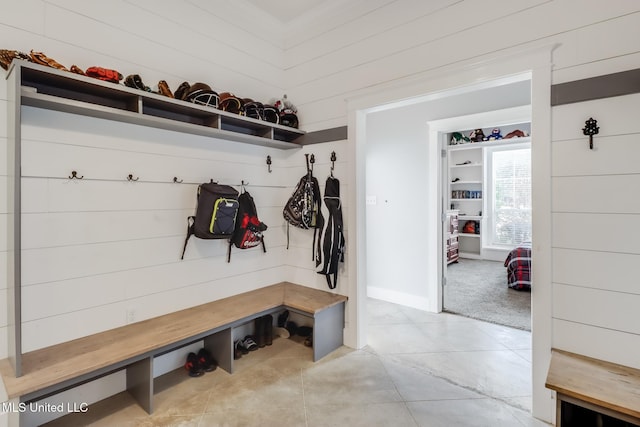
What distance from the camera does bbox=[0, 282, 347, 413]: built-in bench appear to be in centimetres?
161

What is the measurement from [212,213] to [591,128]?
2485 millimetres

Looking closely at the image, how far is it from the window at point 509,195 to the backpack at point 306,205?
544 centimetres

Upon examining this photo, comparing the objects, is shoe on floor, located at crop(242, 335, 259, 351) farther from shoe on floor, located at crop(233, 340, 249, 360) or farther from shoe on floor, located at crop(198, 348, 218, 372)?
shoe on floor, located at crop(198, 348, 218, 372)

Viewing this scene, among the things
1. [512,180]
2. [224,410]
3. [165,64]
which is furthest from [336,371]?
[512,180]

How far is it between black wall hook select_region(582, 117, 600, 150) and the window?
210 inches

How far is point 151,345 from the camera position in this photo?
1927mm

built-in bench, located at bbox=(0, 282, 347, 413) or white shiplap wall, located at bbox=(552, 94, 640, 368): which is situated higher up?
white shiplap wall, located at bbox=(552, 94, 640, 368)

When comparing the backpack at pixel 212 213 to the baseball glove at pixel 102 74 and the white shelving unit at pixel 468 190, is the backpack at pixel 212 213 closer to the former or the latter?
the baseball glove at pixel 102 74

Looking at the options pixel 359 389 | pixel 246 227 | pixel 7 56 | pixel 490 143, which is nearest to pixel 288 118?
pixel 246 227

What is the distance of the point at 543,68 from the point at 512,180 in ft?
18.1

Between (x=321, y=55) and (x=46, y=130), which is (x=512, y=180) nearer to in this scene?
(x=321, y=55)

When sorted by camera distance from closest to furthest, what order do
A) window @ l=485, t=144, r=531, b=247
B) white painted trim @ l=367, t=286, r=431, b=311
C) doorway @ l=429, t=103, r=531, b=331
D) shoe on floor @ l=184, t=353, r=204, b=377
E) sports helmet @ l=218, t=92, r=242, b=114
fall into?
1. shoe on floor @ l=184, t=353, r=204, b=377
2. sports helmet @ l=218, t=92, r=242, b=114
3. white painted trim @ l=367, t=286, r=431, b=311
4. doorway @ l=429, t=103, r=531, b=331
5. window @ l=485, t=144, r=531, b=247

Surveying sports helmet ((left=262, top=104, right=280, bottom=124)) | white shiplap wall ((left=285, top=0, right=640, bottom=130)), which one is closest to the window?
white shiplap wall ((left=285, top=0, right=640, bottom=130))

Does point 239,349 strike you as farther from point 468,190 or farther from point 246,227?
point 468,190
